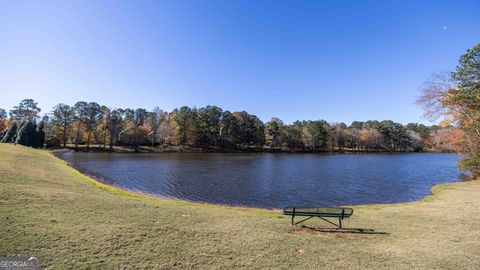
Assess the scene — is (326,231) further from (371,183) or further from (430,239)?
(371,183)

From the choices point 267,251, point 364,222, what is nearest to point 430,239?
point 364,222

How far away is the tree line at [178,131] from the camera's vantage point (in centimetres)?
8262

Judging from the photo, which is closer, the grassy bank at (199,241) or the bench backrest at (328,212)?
the grassy bank at (199,241)

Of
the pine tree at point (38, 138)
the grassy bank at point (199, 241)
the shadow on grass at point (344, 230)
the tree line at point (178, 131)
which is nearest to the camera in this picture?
the grassy bank at point (199, 241)

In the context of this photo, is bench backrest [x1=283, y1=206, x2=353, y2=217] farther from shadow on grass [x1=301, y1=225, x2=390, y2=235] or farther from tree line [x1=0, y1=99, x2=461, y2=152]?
tree line [x1=0, y1=99, x2=461, y2=152]

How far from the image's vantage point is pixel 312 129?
110m

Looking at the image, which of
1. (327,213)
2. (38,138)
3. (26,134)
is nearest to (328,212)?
(327,213)

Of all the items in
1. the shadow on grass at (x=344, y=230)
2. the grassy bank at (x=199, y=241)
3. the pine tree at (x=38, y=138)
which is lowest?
the shadow on grass at (x=344, y=230)

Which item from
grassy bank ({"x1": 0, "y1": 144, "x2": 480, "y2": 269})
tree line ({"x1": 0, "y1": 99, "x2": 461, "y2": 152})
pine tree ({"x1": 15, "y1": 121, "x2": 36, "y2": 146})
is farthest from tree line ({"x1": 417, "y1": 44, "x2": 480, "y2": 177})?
pine tree ({"x1": 15, "y1": 121, "x2": 36, "y2": 146})

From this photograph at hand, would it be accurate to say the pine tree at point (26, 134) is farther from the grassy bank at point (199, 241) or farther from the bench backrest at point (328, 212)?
the bench backrest at point (328, 212)

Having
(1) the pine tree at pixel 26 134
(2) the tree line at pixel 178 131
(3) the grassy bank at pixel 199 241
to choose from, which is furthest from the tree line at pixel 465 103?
(1) the pine tree at pixel 26 134

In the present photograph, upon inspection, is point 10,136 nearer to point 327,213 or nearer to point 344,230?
point 327,213

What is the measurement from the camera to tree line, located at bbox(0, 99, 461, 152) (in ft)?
271

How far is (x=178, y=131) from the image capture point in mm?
94625
